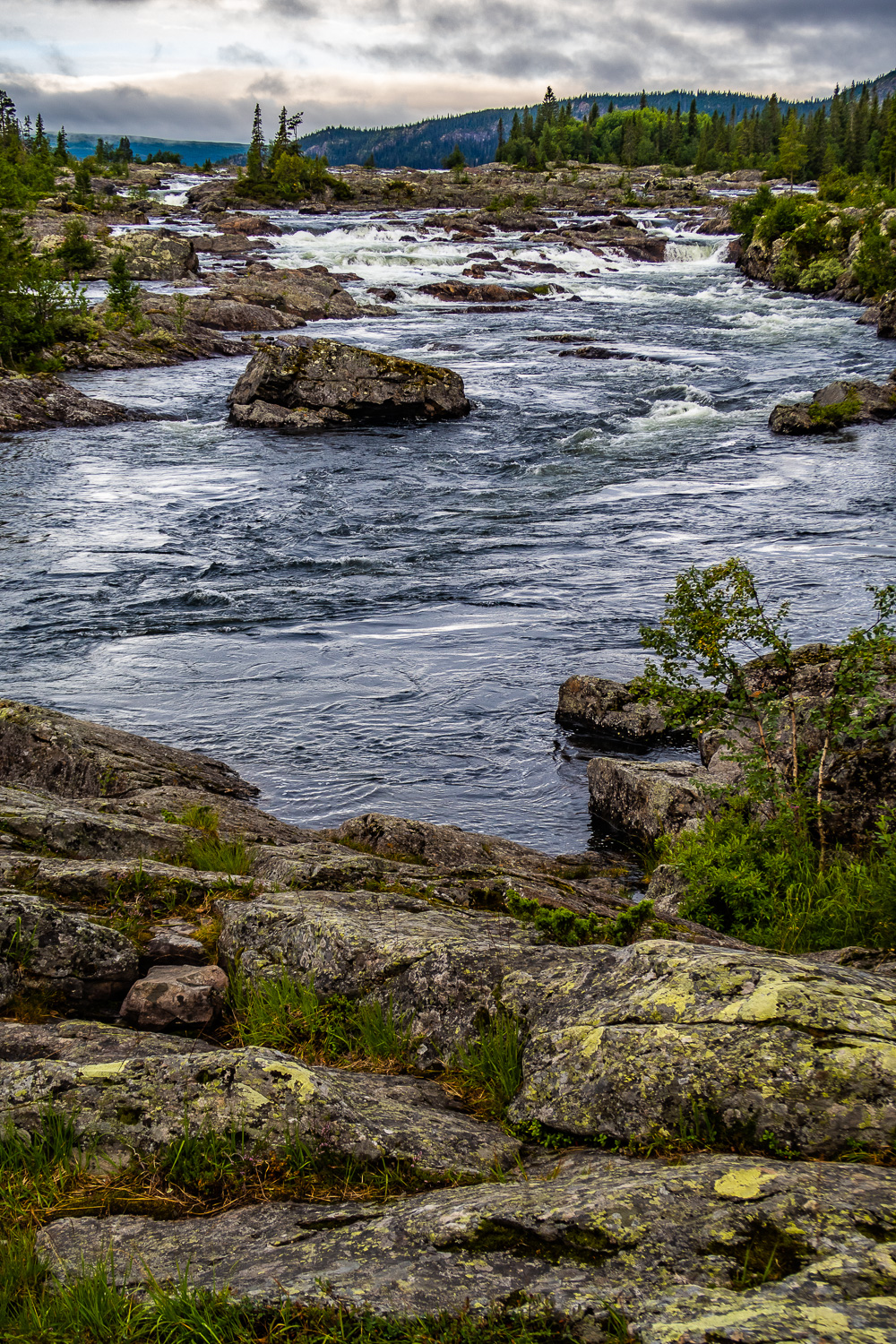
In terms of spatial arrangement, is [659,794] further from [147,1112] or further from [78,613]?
[78,613]

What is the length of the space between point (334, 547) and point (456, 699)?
8207 millimetres

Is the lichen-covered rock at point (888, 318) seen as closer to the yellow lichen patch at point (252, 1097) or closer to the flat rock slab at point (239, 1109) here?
the flat rock slab at point (239, 1109)

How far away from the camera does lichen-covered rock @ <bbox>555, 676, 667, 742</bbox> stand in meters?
13.1

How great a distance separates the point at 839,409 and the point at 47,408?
26.2m

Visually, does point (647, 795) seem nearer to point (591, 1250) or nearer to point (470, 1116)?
point (470, 1116)

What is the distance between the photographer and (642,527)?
22.4m

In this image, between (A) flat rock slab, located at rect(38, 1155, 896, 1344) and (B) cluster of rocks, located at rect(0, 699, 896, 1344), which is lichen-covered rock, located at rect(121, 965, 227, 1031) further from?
(A) flat rock slab, located at rect(38, 1155, 896, 1344)

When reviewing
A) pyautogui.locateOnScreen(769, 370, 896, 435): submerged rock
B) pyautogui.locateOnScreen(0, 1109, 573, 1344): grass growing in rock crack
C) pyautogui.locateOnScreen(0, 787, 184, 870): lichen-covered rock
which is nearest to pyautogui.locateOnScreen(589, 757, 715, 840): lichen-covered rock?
pyautogui.locateOnScreen(0, 787, 184, 870): lichen-covered rock

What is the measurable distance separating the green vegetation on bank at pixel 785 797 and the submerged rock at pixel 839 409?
74.7 feet

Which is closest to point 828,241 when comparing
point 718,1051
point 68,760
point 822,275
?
point 822,275

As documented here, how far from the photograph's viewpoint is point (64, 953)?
5.18 m

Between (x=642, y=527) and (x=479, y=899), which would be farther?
(x=642, y=527)

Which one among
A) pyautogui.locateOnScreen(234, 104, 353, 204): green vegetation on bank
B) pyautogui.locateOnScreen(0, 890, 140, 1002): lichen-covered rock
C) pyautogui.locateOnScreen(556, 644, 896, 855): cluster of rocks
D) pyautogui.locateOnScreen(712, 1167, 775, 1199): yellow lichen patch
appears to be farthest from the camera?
pyautogui.locateOnScreen(234, 104, 353, 204): green vegetation on bank

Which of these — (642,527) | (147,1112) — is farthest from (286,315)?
(147,1112)
